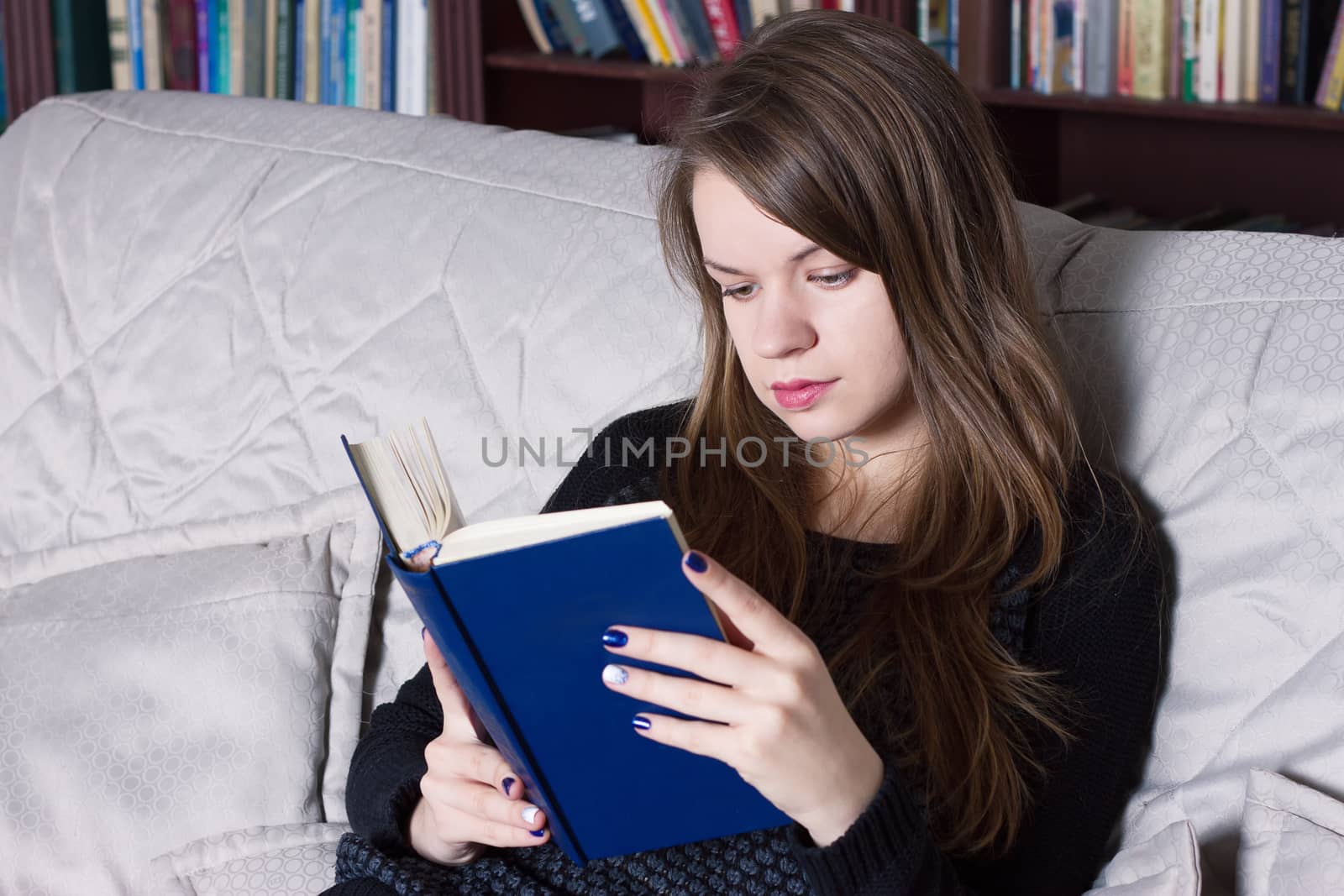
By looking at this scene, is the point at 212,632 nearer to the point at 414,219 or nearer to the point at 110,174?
the point at 414,219

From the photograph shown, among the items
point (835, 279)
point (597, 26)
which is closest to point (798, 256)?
point (835, 279)

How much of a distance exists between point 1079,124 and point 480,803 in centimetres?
147

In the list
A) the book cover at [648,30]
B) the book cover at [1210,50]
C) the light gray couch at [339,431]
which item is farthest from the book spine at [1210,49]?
the book cover at [648,30]

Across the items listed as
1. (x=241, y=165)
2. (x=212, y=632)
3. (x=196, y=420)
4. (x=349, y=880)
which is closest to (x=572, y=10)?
(x=241, y=165)

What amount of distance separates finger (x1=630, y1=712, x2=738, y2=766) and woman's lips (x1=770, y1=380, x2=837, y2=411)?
0.26 m

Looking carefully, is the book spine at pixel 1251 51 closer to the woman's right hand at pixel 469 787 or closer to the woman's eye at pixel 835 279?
the woman's eye at pixel 835 279

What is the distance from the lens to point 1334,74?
1473 mm

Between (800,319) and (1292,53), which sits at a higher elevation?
(1292,53)

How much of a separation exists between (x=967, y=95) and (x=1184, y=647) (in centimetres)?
41

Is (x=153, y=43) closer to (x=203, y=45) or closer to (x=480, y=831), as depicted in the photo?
(x=203, y=45)

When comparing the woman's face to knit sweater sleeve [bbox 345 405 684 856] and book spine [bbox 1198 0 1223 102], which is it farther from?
book spine [bbox 1198 0 1223 102]

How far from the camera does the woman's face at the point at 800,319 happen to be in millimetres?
848

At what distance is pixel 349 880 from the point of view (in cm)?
95

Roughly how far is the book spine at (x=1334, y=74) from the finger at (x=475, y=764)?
48.1 inches
